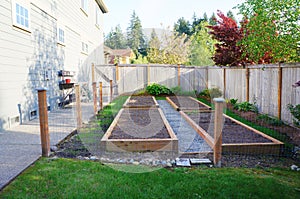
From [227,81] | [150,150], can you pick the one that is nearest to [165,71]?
[227,81]

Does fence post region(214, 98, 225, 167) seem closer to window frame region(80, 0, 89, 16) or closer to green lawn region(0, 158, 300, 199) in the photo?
green lawn region(0, 158, 300, 199)

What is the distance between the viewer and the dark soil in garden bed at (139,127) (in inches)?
194

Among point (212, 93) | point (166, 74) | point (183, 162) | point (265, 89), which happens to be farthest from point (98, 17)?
point (183, 162)

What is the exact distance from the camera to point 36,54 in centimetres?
715

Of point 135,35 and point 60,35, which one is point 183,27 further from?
point 60,35

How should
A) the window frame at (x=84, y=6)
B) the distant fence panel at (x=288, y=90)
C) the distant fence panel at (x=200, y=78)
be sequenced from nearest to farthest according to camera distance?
the distant fence panel at (x=288, y=90) < the window frame at (x=84, y=6) < the distant fence panel at (x=200, y=78)

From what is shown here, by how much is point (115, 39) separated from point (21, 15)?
4467cm

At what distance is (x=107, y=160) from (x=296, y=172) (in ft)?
8.45

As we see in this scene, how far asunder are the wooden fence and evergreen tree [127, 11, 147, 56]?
2790 centimetres

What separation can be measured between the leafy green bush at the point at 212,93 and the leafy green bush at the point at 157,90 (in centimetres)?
176

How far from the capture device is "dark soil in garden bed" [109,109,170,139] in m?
4.92

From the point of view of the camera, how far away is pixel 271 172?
3.35 meters

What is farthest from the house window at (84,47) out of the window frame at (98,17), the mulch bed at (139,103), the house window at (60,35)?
the mulch bed at (139,103)

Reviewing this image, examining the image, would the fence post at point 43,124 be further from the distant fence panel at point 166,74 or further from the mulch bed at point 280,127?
the distant fence panel at point 166,74
